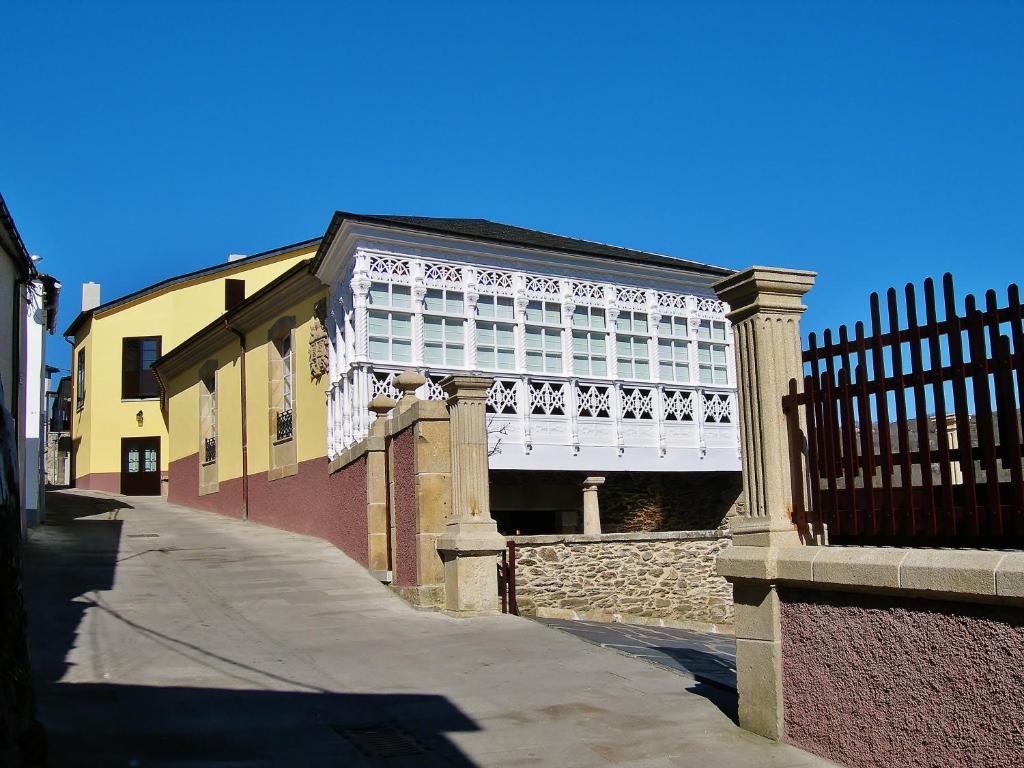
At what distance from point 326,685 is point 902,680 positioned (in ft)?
15.1

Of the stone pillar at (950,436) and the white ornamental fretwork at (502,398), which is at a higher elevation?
the white ornamental fretwork at (502,398)

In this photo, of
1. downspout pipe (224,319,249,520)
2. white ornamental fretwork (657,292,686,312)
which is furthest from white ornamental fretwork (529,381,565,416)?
downspout pipe (224,319,249,520)

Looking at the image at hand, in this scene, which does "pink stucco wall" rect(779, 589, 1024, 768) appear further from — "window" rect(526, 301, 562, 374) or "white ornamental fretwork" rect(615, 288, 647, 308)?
"white ornamental fretwork" rect(615, 288, 647, 308)

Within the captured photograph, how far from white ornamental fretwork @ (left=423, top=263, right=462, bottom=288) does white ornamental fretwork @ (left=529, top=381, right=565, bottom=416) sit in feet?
7.02

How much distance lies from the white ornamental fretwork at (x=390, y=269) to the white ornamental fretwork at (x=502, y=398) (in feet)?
7.48

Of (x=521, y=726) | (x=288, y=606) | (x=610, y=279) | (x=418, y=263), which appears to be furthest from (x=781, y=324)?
(x=610, y=279)

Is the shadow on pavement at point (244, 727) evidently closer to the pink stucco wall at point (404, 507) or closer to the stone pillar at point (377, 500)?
the pink stucco wall at point (404, 507)

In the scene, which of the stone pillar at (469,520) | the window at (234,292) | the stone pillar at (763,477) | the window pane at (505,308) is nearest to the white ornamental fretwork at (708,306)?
the window pane at (505,308)

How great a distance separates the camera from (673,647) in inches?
406

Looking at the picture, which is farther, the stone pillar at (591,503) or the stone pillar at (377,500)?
the stone pillar at (591,503)

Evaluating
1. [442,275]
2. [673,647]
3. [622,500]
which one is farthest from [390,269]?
[673,647]

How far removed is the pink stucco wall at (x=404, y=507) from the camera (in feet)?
40.8

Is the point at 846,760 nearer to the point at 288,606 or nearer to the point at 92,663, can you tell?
the point at 92,663

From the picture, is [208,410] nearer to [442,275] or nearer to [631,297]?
[442,275]
